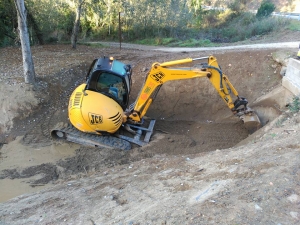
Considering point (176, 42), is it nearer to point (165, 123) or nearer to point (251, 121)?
point (165, 123)

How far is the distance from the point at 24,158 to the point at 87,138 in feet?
5.35

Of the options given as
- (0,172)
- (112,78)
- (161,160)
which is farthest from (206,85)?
(0,172)

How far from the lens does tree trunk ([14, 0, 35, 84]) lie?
366 inches

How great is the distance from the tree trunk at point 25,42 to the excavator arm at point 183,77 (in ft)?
12.8

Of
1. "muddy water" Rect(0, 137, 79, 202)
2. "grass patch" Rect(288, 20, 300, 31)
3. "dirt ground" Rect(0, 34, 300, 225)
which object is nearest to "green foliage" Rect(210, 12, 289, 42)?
"grass patch" Rect(288, 20, 300, 31)

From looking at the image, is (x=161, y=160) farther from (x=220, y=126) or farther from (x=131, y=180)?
(x=220, y=126)

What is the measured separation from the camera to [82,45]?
17.1 metres

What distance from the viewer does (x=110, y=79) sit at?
7.95m

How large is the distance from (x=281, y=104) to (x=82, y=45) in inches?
467

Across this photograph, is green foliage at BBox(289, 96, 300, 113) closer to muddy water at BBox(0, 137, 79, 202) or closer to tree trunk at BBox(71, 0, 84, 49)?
muddy water at BBox(0, 137, 79, 202)

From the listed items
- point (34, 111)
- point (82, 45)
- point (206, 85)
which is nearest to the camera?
point (34, 111)

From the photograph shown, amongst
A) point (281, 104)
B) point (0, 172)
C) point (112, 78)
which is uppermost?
point (112, 78)

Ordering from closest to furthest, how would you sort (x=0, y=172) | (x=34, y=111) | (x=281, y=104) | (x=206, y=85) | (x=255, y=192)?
1. (x=255, y=192)
2. (x=0, y=172)
3. (x=281, y=104)
4. (x=34, y=111)
5. (x=206, y=85)

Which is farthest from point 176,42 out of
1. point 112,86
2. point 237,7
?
point 112,86
